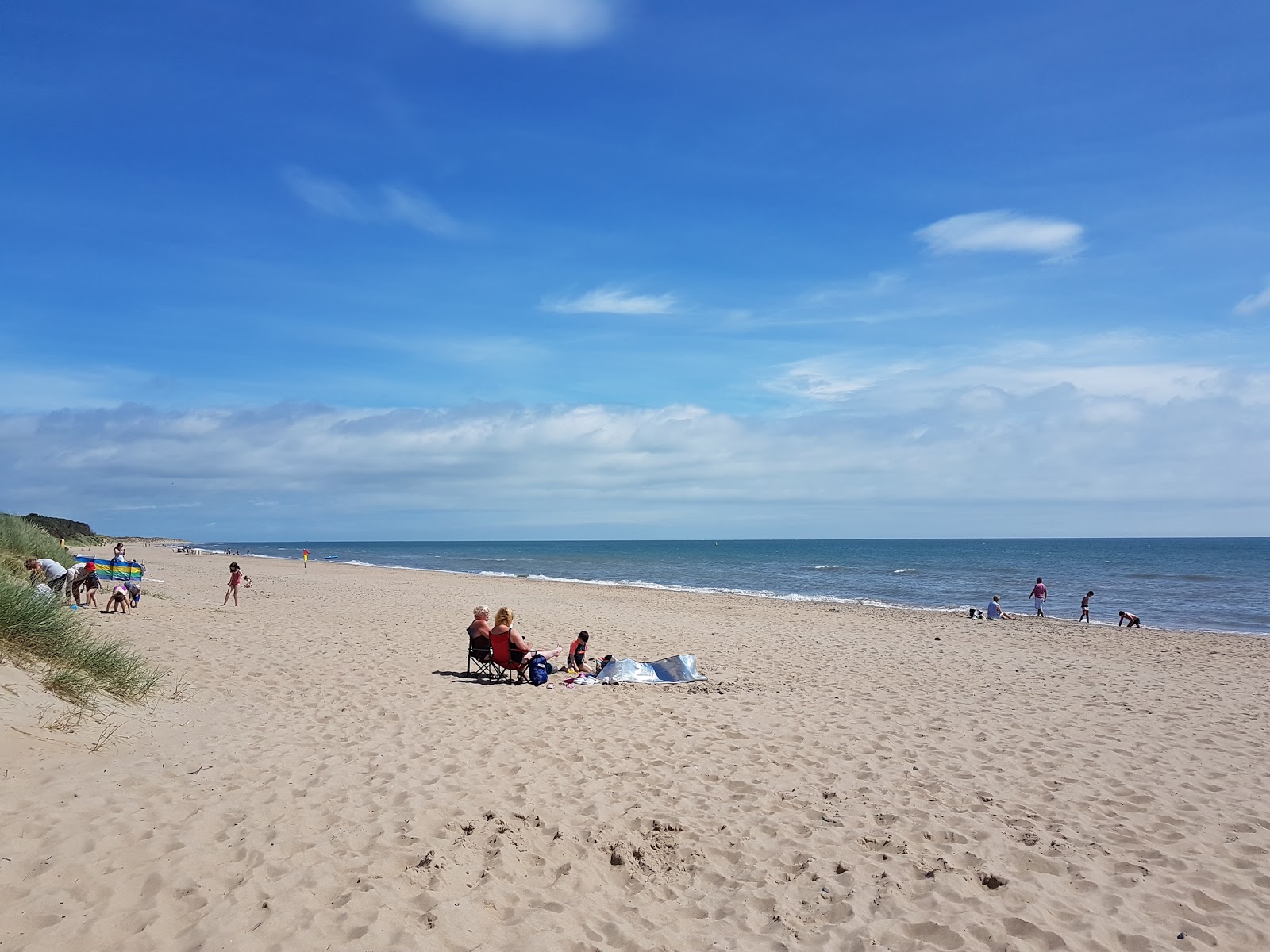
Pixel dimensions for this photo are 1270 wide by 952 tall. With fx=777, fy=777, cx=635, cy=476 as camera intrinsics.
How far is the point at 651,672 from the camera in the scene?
1110 cm

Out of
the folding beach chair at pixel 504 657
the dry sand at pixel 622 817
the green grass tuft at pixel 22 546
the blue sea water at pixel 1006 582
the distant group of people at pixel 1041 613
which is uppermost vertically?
the green grass tuft at pixel 22 546

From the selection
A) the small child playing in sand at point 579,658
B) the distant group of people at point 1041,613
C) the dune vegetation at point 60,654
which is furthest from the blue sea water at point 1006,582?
the dune vegetation at point 60,654

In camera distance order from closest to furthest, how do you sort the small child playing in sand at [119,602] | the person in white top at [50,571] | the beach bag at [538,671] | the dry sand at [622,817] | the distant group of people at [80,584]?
the dry sand at [622,817]
the beach bag at [538,671]
the person in white top at [50,571]
the distant group of people at [80,584]
the small child playing in sand at [119,602]

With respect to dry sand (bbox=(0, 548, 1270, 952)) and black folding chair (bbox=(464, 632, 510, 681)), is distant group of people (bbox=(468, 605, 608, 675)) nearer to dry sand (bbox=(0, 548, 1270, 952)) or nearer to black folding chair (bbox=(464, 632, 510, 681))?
black folding chair (bbox=(464, 632, 510, 681))

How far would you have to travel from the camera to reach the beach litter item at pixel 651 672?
1090 centimetres

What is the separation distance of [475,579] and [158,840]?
132ft

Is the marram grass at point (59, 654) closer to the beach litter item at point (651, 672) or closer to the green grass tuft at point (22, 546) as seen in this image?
the beach litter item at point (651, 672)

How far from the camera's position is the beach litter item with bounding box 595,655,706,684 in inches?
429

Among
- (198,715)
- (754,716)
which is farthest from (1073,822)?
(198,715)

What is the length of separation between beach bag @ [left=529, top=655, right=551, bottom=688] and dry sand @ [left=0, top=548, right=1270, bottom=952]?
0.48 metres

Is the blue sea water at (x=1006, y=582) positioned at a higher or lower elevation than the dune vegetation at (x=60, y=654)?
lower

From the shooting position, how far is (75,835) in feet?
14.6

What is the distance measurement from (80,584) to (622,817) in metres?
14.5

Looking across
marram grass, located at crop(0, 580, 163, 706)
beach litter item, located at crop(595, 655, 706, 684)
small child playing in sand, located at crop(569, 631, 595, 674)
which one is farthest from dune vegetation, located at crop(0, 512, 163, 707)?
beach litter item, located at crop(595, 655, 706, 684)
